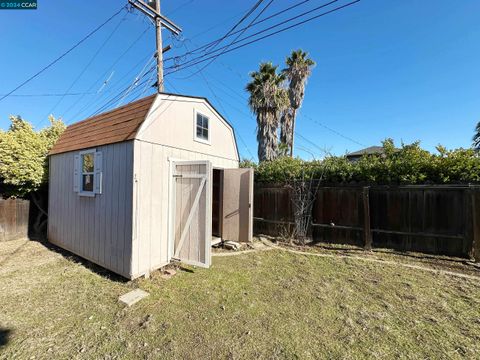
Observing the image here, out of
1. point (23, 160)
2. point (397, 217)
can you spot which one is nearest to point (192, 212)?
point (397, 217)

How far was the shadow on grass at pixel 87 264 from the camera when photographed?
4297 millimetres

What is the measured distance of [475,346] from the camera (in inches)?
97.3

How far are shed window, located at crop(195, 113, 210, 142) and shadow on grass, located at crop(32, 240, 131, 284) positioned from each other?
3464mm

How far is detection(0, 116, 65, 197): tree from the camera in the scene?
6.53 m

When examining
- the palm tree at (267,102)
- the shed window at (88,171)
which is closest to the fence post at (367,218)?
the shed window at (88,171)

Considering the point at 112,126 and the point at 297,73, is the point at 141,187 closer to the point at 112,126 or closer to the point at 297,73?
the point at 112,126

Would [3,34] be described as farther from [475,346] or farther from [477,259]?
[477,259]

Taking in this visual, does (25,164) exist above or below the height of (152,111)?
below

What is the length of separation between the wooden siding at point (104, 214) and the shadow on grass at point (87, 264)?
149 mm

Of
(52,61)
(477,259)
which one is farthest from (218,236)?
(52,61)

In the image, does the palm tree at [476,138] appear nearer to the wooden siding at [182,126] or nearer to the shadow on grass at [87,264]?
the wooden siding at [182,126]

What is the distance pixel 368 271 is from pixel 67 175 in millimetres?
7503

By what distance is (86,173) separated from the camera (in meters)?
5.14

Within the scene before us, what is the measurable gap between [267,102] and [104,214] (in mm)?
11138
